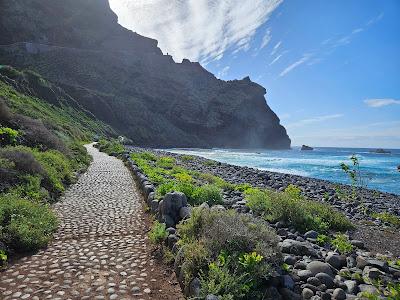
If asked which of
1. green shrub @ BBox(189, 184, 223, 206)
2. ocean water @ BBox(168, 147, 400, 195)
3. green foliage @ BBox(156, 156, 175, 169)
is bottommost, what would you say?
ocean water @ BBox(168, 147, 400, 195)

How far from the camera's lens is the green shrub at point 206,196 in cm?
1052

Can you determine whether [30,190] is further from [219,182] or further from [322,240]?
[219,182]

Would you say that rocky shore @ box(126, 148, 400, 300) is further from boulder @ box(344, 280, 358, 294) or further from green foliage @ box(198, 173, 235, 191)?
green foliage @ box(198, 173, 235, 191)

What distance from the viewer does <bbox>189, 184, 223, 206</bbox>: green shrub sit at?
1052 cm

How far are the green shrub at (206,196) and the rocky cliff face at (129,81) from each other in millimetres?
93926

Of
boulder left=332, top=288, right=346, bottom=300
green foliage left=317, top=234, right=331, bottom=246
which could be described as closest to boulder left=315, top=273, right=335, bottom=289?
boulder left=332, top=288, right=346, bottom=300

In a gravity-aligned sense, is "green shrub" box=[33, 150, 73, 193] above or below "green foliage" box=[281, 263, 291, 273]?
above

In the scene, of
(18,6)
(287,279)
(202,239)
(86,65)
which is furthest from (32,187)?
(18,6)

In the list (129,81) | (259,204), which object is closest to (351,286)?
(259,204)

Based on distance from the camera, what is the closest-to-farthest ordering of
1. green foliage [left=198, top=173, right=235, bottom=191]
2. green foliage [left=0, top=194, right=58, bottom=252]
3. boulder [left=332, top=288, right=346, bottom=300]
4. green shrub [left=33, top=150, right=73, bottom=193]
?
boulder [left=332, top=288, right=346, bottom=300] < green foliage [left=0, top=194, right=58, bottom=252] < green shrub [left=33, top=150, right=73, bottom=193] < green foliage [left=198, top=173, right=235, bottom=191]

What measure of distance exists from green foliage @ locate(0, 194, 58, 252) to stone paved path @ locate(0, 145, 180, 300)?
0.96 ft

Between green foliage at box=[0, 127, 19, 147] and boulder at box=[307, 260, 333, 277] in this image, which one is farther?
green foliage at box=[0, 127, 19, 147]

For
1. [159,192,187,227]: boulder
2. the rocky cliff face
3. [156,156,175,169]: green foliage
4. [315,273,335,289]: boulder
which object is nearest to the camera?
[315,273,335,289]: boulder

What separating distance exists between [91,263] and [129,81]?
127m
